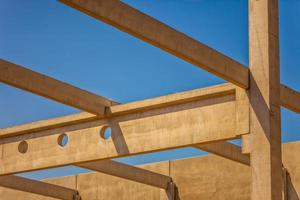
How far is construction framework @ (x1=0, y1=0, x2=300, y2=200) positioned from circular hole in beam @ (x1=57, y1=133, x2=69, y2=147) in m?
0.03

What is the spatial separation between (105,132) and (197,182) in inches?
186

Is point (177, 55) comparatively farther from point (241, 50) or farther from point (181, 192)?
point (181, 192)

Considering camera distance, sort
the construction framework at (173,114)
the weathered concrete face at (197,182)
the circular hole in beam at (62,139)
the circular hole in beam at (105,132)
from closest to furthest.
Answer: the construction framework at (173,114) < the circular hole in beam at (105,132) < the circular hole in beam at (62,139) < the weathered concrete face at (197,182)

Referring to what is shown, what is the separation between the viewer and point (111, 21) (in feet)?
34.8

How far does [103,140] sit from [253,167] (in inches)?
137

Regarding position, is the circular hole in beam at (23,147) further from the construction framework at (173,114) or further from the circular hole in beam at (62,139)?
the circular hole in beam at (62,139)

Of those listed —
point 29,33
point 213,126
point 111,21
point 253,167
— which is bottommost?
point 253,167

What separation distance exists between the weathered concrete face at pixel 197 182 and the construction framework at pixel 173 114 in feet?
4.80

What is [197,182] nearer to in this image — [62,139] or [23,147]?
[62,139]

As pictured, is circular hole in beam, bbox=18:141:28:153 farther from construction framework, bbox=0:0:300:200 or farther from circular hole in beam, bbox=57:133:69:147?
circular hole in beam, bbox=57:133:69:147

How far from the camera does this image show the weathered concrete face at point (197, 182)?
1698 cm

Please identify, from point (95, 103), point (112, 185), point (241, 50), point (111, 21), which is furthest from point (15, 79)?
point (112, 185)

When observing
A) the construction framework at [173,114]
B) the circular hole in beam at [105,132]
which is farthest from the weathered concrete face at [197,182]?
the circular hole in beam at [105,132]

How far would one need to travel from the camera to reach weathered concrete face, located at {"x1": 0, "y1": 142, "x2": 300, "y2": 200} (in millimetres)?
16984
